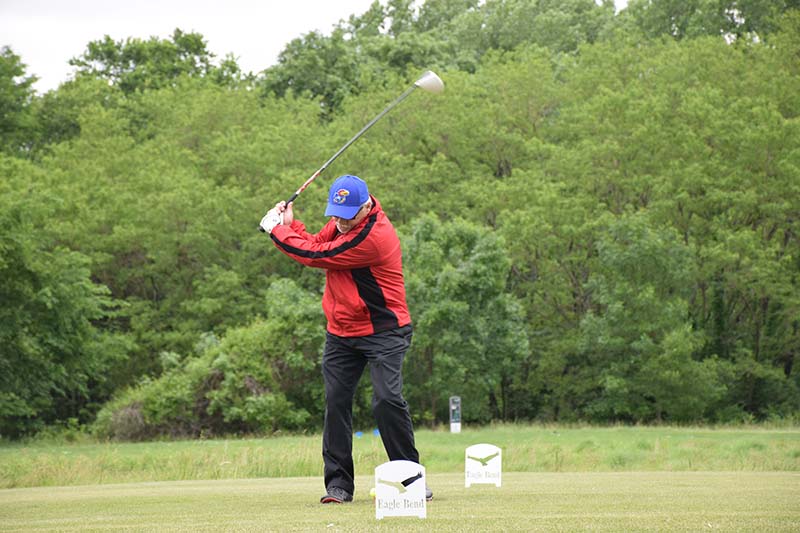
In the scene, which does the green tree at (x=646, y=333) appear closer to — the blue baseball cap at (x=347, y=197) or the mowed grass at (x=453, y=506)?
the mowed grass at (x=453, y=506)

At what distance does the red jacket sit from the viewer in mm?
8016

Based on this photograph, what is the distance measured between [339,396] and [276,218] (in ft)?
4.27

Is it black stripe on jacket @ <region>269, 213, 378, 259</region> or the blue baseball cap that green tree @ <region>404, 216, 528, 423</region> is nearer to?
black stripe on jacket @ <region>269, 213, 378, 259</region>

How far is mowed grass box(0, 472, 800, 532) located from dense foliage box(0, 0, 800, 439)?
30.9 meters

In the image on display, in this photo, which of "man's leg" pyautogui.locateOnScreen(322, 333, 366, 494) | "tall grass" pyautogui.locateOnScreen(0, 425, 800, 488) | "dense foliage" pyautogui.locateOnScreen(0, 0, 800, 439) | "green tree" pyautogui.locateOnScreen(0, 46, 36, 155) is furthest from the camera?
"green tree" pyautogui.locateOnScreen(0, 46, 36, 155)

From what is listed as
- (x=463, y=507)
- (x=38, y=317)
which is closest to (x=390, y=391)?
(x=463, y=507)

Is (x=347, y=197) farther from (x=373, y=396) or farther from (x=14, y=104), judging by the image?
(x=14, y=104)

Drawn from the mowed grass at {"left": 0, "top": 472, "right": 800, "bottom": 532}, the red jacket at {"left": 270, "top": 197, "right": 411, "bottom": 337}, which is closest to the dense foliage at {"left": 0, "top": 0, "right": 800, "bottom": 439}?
the mowed grass at {"left": 0, "top": 472, "right": 800, "bottom": 532}

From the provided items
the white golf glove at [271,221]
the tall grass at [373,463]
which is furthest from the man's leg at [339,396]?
the tall grass at [373,463]

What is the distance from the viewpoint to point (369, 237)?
8.01 m

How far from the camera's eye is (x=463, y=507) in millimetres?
7180

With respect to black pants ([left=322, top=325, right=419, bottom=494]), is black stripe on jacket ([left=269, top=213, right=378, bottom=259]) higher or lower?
higher

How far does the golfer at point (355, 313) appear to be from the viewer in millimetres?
8016

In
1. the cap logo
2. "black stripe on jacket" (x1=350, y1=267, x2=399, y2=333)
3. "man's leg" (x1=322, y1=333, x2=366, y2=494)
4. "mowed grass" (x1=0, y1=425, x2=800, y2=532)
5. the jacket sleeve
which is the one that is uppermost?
the cap logo
